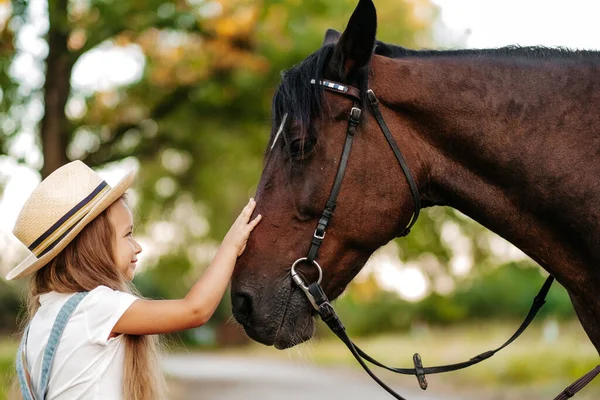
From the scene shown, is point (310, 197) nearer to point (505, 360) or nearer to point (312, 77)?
point (312, 77)

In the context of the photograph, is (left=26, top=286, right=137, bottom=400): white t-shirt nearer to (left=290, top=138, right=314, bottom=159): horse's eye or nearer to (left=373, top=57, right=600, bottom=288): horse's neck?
(left=290, top=138, right=314, bottom=159): horse's eye

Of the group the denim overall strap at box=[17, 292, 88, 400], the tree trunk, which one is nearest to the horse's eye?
the denim overall strap at box=[17, 292, 88, 400]

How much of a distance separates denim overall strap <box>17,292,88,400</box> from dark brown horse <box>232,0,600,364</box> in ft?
2.15

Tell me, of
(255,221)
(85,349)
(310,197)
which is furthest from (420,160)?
(85,349)

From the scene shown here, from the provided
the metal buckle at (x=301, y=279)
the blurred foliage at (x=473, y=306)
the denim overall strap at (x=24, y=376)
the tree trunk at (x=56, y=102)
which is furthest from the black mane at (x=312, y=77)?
the blurred foliage at (x=473, y=306)

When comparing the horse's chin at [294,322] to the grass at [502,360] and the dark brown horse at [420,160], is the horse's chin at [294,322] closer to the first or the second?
the dark brown horse at [420,160]

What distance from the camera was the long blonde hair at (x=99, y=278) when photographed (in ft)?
→ 8.80

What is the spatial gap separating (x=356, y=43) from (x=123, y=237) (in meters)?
1.19

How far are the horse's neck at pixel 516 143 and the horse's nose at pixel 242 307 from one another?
90 centimetres

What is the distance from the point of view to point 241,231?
114 inches

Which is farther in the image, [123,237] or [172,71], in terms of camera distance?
[172,71]

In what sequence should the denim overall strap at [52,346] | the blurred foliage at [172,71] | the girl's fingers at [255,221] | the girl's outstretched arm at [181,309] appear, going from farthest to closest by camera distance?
the blurred foliage at [172,71] < the girl's fingers at [255,221] < the girl's outstretched arm at [181,309] < the denim overall strap at [52,346]

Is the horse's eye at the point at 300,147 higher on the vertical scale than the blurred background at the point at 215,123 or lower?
lower

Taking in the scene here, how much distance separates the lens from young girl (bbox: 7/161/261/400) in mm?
2520
